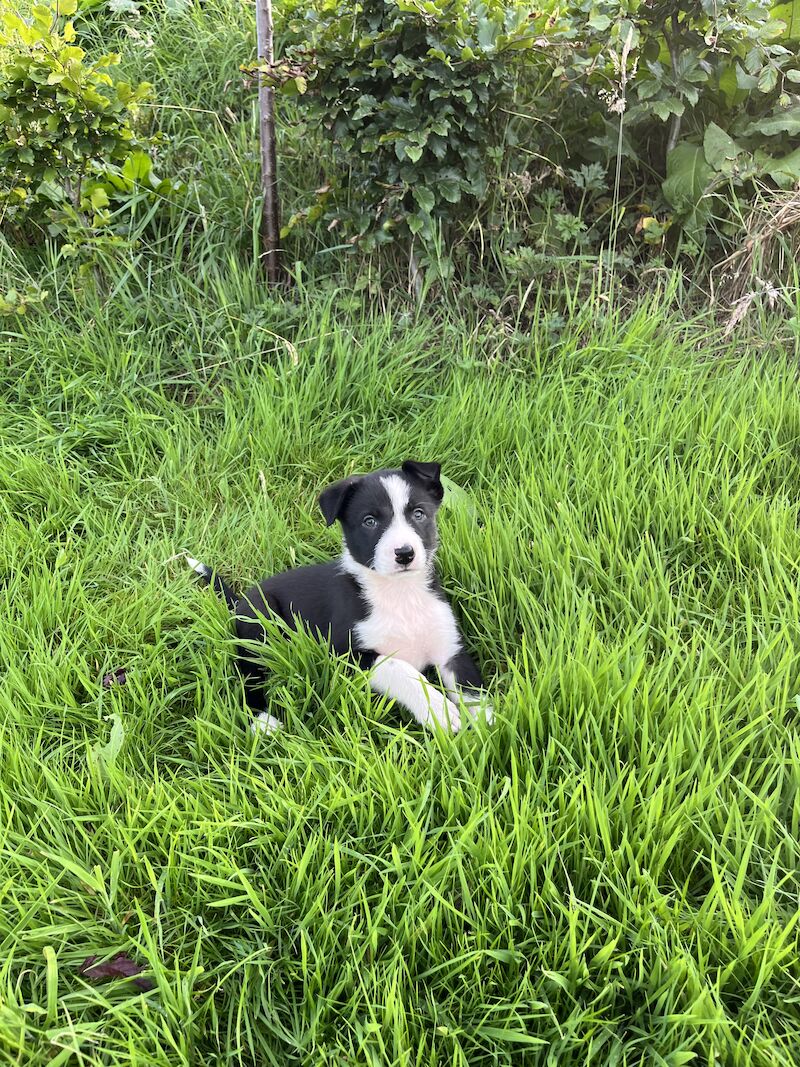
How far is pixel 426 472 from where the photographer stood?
8.96 ft

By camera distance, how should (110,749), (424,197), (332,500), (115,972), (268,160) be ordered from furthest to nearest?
(268,160)
(424,197)
(332,500)
(110,749)
(115,972)

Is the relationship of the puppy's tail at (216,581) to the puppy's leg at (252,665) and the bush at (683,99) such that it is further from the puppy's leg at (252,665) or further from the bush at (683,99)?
the bush at (683,99)

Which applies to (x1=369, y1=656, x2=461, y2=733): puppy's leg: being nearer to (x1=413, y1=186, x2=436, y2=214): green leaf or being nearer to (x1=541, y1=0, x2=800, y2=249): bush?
(x1=413, y1=186, x2=436, y2=214): green leaf

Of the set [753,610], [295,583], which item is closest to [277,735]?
[295,583]

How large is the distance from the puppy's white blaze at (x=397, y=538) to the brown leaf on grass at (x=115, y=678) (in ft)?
2.94

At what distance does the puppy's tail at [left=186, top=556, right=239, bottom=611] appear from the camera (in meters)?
2.95

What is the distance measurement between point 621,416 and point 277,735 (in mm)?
1956

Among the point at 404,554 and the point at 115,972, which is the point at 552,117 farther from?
the point at 115,972

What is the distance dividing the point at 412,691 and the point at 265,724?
0.45 meters

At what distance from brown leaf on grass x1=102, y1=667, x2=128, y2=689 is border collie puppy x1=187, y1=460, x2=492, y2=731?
38 centimetres

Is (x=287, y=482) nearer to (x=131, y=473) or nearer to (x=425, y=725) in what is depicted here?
(x=131, y=473)

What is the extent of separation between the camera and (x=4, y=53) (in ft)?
13.7

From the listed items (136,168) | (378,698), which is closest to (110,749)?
(378,698)

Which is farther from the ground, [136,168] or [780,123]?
[780,123]
